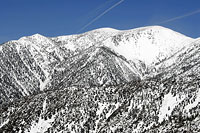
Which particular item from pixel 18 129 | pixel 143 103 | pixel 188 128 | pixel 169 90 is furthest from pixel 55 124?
pixel 188 128

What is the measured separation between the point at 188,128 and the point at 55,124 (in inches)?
2094

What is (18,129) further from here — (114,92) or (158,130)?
(158,130)

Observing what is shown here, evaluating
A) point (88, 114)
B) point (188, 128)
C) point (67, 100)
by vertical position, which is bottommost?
point (188, 128)

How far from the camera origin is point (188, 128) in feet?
137

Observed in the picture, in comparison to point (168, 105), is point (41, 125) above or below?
above

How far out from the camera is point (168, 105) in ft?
205

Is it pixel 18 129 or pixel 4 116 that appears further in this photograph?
pixel 4 116

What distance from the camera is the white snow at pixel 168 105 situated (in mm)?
58125

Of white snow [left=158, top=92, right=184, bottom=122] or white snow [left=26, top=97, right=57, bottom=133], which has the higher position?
white snow [left=26, top=97, right=57, bottom=133]

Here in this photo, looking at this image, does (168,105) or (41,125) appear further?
(41,125)

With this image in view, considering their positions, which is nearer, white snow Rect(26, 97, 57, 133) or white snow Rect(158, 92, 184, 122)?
white snow Rect(158, 92, 184, 122)

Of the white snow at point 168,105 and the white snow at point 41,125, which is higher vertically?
the white snow at point 41,125

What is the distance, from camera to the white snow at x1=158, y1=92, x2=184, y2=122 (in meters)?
58.1

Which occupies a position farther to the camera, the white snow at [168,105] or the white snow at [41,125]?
the white snow at [41,125]
